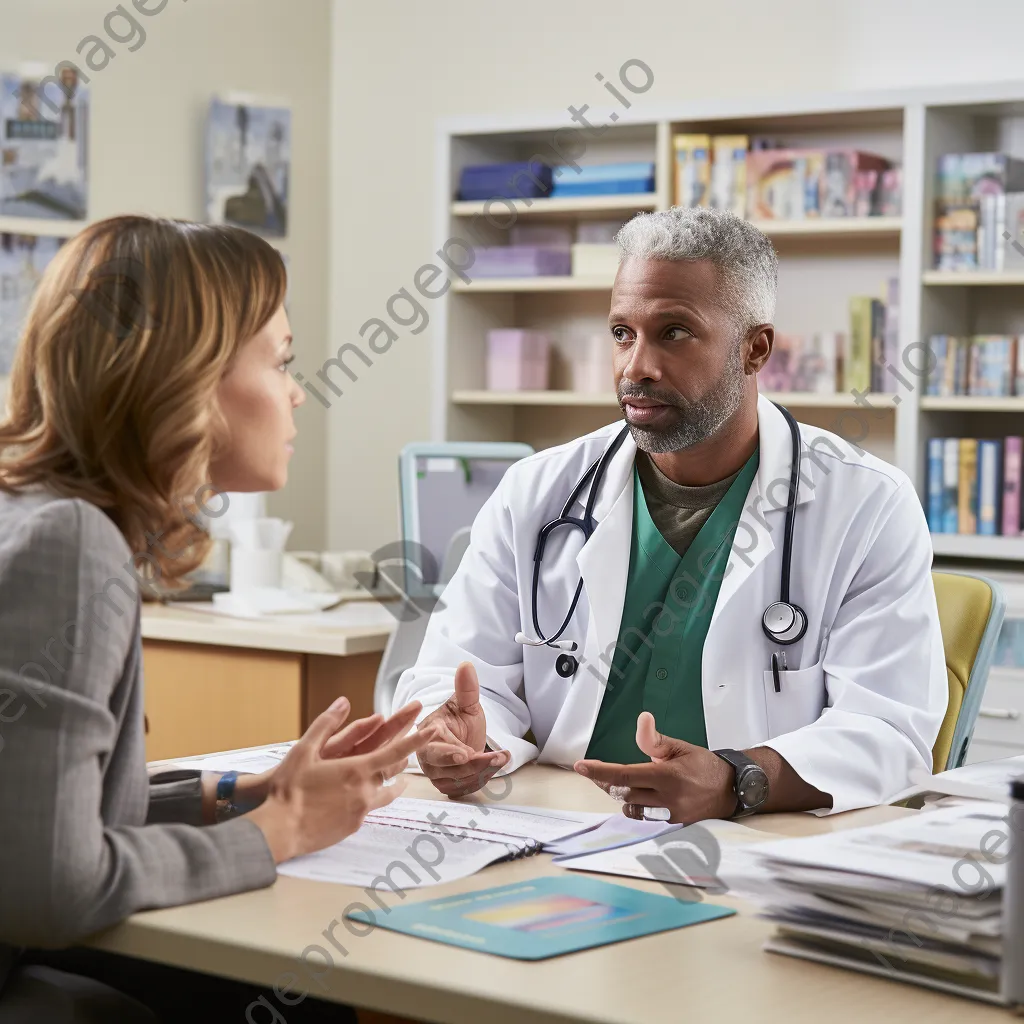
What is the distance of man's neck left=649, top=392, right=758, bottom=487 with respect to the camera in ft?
6.53

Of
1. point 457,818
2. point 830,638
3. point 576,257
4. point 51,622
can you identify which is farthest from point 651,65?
point 51,622

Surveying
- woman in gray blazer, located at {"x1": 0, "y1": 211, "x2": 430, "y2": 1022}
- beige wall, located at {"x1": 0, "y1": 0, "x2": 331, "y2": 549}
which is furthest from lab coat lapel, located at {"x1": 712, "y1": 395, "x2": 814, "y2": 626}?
beige wall, located at {"x1": 0, "y1": 0, "x2": 331, "y2": 549}

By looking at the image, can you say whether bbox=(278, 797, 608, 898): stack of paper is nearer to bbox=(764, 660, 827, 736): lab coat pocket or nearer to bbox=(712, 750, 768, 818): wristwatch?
bbox=(712, 750, 768, 818): wristwatch

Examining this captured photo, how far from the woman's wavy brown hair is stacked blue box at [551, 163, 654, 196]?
2.79m

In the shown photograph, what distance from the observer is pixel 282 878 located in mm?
1208

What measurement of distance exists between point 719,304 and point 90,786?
1.19 metres

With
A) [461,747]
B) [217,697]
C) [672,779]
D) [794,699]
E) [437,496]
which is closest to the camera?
[672,779]

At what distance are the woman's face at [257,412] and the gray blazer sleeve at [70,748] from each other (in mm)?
195

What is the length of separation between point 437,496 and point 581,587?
1269 mm

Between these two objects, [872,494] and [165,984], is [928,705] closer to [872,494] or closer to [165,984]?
[872,494]

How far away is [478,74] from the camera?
14.8 feet

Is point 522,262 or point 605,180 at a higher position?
point 605,180

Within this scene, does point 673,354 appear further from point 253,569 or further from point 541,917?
point 253,569

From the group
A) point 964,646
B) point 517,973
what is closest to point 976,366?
point 964,646
